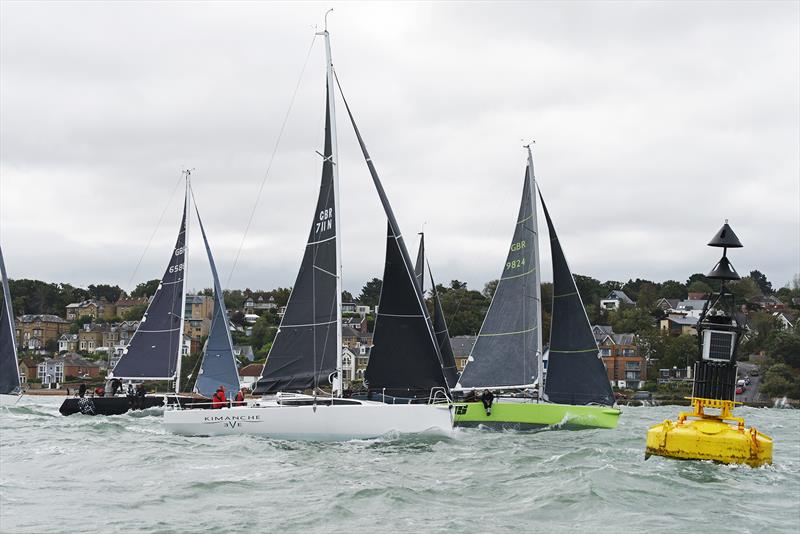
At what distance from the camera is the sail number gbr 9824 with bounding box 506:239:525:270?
37.8 metres

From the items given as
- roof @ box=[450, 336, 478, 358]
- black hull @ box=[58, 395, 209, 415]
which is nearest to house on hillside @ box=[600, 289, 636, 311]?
roof @ box=[450, 336, 478, 358]

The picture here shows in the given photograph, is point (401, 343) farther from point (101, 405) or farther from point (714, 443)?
point (101, 405)

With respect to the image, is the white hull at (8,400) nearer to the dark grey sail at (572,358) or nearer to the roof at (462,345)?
the dark grey sail at (572,358)

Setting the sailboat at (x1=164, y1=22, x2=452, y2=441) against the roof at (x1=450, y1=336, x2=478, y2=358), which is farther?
the roof at (x1=450, y1=336, x2=478, y2=358)

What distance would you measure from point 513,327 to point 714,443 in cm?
1580

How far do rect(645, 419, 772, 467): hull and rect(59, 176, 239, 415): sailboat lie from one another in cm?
2375

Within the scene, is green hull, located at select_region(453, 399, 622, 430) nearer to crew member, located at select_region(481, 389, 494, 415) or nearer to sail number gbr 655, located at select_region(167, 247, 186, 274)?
crew member, located at select_region(481, 389, 494, 415)

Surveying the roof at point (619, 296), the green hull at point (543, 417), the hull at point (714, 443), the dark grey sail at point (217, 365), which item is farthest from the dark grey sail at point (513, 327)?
the roof at point (619, 296)

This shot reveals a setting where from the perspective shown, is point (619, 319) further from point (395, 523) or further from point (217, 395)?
point (395, 523)

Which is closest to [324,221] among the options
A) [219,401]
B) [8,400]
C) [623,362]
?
[219,401]

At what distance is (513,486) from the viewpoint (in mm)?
20875

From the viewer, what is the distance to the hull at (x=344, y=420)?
1061 inches

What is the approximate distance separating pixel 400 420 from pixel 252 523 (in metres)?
10.6

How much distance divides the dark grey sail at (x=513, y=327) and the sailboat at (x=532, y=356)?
3 cm
